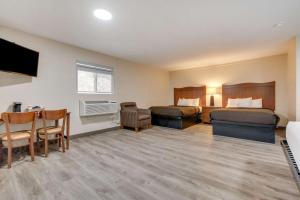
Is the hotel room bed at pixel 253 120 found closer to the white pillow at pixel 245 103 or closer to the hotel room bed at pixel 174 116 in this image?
the white pillow at pixel 245 103

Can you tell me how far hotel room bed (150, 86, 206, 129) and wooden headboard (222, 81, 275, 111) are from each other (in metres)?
0.88

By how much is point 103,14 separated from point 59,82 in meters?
2.10

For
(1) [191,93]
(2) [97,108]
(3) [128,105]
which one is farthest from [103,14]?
(1) [191,93]

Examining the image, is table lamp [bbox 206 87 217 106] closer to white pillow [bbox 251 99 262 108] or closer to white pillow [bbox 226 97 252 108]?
white pillow [bbox 226 97 252 108]

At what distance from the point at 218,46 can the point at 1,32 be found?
4.73 metres

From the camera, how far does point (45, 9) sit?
2.33 metres

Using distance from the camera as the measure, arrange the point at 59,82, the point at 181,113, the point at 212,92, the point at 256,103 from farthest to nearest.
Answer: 1. the point at 212,92
2. the point at 256,103
3. the point at 181,113
4. the point at 59,82

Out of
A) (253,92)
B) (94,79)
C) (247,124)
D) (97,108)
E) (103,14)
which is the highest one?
(103,14)

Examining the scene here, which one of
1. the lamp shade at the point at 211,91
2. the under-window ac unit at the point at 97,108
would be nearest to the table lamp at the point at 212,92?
the lamp shade at the point at 211,91

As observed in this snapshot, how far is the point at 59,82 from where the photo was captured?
3.66m

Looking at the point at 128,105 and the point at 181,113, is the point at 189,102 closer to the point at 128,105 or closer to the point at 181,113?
the point at 181,113

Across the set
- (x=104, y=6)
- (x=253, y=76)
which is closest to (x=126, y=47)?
(x=104, y=6)

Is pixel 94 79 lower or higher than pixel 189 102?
higher

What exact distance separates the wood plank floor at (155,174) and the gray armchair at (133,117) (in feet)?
4.80
